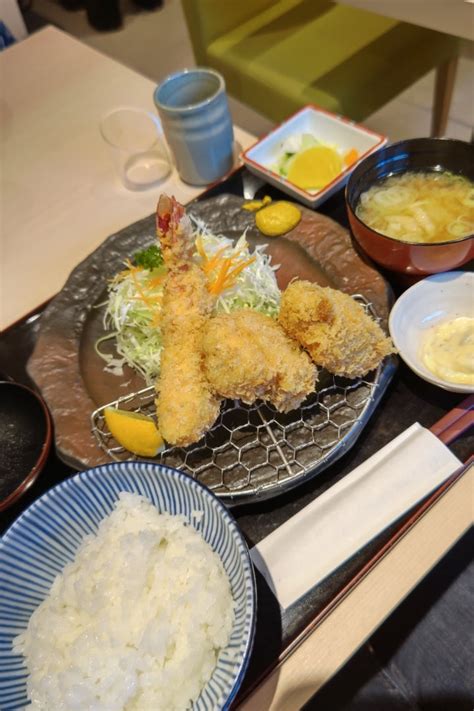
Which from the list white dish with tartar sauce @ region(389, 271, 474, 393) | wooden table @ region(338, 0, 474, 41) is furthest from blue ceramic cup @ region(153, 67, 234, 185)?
white dish with tartar sauce @ region(389, 271, 474, 393)

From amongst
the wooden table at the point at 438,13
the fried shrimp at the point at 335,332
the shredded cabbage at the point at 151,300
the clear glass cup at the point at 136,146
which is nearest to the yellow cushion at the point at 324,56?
the wooden table at the point at 438,13

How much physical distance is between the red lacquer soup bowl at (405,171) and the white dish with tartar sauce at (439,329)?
55 millimetres

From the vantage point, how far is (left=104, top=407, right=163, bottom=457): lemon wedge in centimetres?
130

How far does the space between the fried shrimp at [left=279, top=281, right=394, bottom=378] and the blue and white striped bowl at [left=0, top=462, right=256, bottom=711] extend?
479 millimetres

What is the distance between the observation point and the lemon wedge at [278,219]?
1726 mm

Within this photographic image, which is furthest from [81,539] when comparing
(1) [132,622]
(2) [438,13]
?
(2) [438,13]

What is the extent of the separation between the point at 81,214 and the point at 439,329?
143 cm

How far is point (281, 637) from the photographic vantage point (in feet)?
3.51

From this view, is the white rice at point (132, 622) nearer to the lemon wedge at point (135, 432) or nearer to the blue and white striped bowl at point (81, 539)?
the blue and white striped bowl at point (81, 539)

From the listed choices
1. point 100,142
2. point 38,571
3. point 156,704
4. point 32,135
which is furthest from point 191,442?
point 32,135

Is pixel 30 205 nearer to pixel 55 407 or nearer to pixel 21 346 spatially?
pixel 21 346

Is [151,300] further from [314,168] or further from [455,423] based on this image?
[455,423]

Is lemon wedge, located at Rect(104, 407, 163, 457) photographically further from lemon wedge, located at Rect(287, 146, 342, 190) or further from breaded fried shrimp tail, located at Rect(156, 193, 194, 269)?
lemon wedge, located at Rect(287, 146, 342, 190)

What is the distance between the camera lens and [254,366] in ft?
4.13
